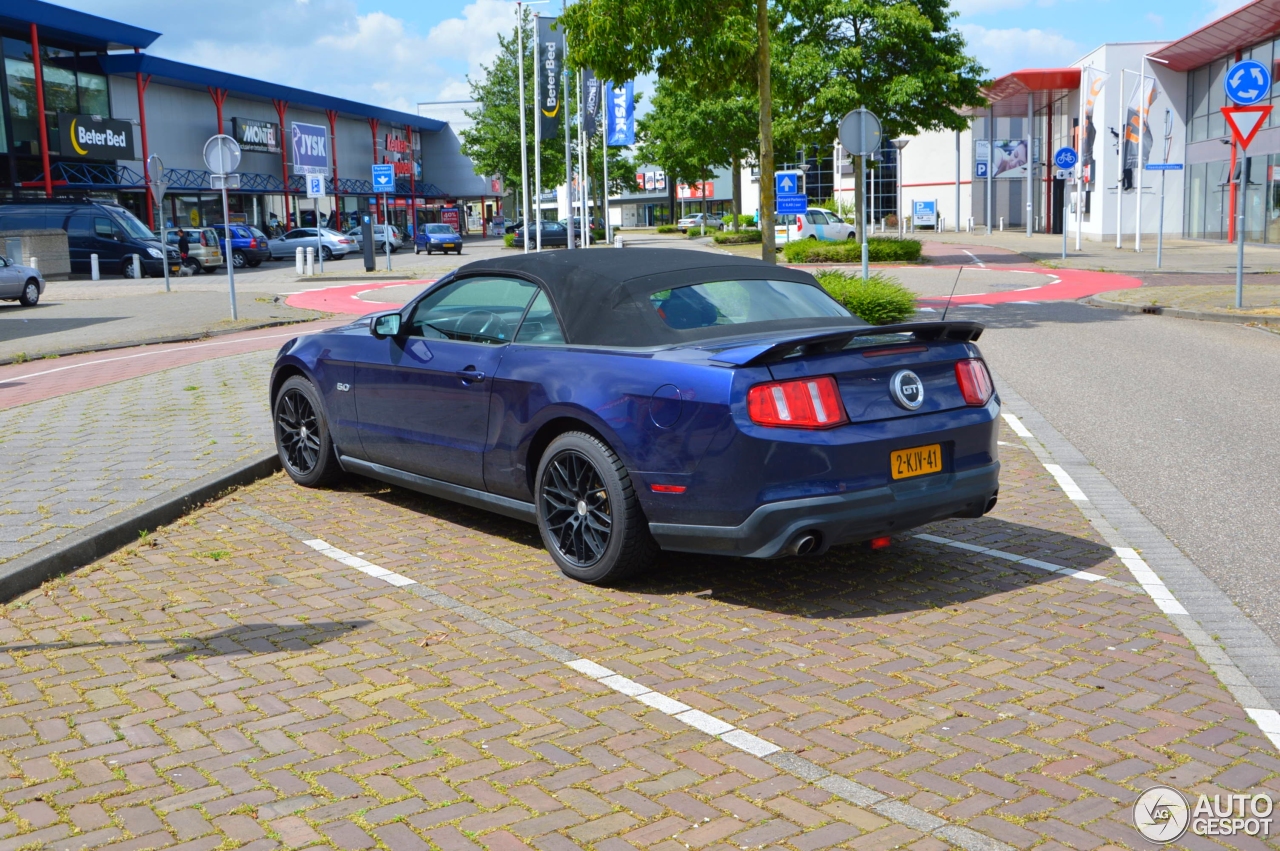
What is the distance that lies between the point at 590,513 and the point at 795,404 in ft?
3.74

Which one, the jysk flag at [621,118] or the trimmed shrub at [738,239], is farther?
the trimmed shrub at [738,239]

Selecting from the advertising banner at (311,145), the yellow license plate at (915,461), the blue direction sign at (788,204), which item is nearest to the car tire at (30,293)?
the blue direction sign at (788,204)

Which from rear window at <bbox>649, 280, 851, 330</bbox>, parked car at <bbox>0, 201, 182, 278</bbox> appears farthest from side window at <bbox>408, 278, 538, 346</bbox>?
parked car at <bbox>0, 201, 182, 278</bbox>

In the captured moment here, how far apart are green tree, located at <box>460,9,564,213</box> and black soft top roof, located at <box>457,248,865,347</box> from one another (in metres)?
56.0

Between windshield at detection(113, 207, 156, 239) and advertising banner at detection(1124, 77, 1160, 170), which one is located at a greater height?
advertising banner at detection(1124, 77, 1160, 170)

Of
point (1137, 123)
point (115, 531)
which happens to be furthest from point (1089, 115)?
point (115, 531)

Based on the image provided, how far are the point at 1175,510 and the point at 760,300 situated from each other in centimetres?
283

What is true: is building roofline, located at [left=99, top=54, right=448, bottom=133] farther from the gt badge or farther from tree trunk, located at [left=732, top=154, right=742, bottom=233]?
the gt badge

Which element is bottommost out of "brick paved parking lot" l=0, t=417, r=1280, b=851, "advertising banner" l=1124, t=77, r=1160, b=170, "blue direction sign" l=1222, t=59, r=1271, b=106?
"brick paved parking lot" l=0, t=417, r=1280, b=851

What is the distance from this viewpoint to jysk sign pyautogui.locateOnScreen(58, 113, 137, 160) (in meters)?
48.1

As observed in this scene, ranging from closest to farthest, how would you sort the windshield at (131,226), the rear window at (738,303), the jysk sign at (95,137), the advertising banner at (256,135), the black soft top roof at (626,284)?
the black soft top roof at (626,284) → the rear window at (738,303) → the windshield at (131,226) → the jysk sign at (95,137) → the advertising banner at (256,135)

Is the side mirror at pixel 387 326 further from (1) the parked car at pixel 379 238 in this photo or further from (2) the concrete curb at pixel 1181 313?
(1) the parked car at pixel 379 238

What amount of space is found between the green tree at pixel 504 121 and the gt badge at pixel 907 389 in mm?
57320

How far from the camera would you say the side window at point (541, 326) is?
587cm
